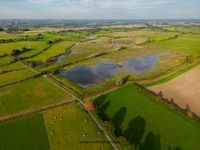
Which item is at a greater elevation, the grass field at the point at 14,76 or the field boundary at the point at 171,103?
the field boundary at the point at 171,103

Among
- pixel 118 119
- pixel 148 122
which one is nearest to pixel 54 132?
pixel 118 119

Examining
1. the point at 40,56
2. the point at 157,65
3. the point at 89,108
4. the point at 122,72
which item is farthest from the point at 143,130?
the point at 40,56

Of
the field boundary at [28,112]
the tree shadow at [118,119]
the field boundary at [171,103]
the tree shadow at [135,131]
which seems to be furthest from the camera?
the field boundary at [28,112]

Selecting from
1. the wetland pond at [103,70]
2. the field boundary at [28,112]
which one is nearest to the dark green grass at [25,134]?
the field boundary at [28,112]

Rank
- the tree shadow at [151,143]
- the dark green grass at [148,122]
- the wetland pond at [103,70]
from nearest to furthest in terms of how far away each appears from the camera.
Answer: the tree shadow at [151,143] → the dark green grass at [148,122] → the wetland pond at [103,70]

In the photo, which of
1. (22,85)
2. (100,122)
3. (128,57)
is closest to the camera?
(100,122)

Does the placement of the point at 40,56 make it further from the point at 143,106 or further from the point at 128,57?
the point at 143,106

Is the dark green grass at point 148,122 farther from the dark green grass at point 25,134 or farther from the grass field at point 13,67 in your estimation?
the grass field at point 13,67
